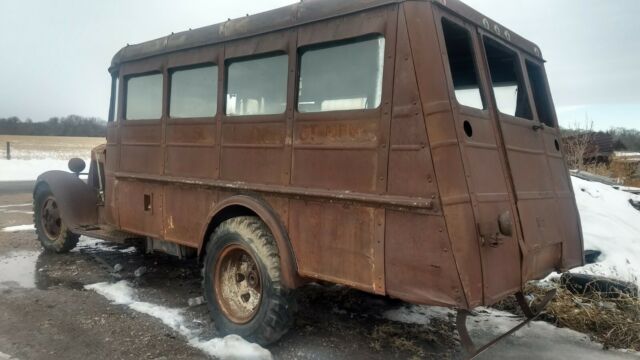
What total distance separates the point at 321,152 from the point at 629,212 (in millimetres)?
5984

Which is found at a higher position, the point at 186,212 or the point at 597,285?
the point at 186,212

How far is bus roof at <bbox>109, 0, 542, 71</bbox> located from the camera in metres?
3.38

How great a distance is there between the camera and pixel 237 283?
A: 13.9ft

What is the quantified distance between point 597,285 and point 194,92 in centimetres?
447

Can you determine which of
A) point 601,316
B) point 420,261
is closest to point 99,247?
point 420,261

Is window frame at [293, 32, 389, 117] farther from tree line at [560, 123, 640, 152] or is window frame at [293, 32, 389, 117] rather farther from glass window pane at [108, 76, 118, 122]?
tree line at [560, 123, 640, 152]

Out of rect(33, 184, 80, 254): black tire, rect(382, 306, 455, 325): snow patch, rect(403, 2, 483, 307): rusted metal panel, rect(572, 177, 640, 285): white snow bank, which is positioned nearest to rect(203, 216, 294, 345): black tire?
rect(382, 306, 455, 325): snow patch

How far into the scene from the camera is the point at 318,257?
3518 mm

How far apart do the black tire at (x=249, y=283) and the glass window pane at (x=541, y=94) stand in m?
2.85

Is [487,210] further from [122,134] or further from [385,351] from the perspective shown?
[122,134]

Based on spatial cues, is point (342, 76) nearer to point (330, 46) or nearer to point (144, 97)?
point (330, 46)

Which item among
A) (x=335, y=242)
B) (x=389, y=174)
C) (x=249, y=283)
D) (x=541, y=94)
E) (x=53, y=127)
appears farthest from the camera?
(x=53, y=127)

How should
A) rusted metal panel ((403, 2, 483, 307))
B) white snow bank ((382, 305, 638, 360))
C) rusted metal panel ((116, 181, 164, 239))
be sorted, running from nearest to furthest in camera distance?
rusted metal panel ((403, 2, 483, 307))
white snow bank ((382, 305, 638, 360))
rusted metal panel ((116, 181, 164, 239))

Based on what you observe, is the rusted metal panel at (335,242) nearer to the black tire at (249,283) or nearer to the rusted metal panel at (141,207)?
the black tire at (249,283)
